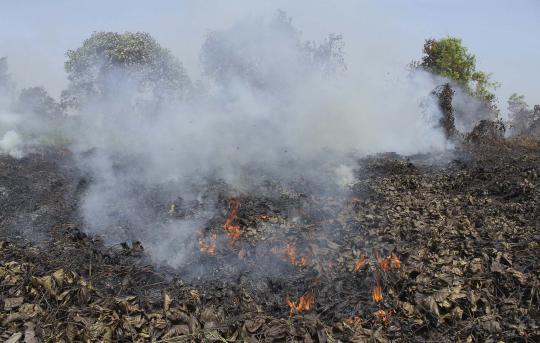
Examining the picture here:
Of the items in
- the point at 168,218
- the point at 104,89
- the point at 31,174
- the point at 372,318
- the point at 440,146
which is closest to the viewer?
the point at 372,318

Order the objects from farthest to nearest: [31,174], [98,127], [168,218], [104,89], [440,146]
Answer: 1. [104,89]
2. [98,127]
3. [440,146]
4. [31,174]
5. [168,218]

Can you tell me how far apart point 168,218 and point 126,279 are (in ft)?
8.25

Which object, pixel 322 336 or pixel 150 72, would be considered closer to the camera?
pixel 322 336

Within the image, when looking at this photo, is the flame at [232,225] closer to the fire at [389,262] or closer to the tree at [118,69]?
the fire at [389,262]

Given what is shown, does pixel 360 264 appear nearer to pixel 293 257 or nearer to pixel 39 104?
pixel 293 257

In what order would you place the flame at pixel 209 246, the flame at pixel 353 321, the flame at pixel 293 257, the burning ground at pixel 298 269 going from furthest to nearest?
the flame at pixel 209 246 → the flame at pixel 293 257 → the flame at pixel 353 321 → the burning ground at pixel 298 269

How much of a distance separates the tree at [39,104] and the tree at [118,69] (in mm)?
788

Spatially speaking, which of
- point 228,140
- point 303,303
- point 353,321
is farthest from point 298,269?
point 228,140

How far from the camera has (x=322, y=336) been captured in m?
5.06

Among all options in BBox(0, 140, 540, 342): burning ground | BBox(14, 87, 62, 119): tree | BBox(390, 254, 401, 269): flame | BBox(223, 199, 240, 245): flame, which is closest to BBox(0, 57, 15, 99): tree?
BBox(14, 87, 62, 119): tree

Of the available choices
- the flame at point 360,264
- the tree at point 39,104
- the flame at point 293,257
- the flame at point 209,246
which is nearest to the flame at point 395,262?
the flame at point 360,264

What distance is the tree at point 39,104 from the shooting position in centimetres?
2401

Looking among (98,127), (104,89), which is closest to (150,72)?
(104,89)

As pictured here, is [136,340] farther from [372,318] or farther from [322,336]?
[372,318]
